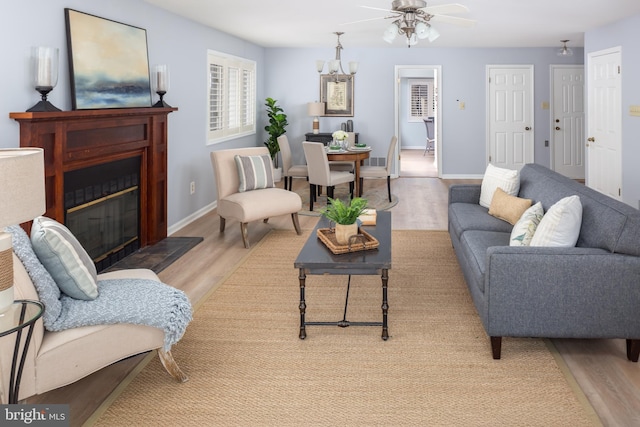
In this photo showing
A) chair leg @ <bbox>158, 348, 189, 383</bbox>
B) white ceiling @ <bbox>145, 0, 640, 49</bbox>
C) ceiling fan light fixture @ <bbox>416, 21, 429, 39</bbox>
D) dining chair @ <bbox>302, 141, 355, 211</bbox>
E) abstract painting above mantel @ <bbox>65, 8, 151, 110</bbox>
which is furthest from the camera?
dining chair @ <bbox>302, 141, 355, 211</bbox>

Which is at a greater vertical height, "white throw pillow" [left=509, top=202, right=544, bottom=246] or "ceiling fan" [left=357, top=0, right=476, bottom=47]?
"ceiling fan" [left=357, top=0, right=476, bottom=47]

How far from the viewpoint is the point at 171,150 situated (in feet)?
19.2

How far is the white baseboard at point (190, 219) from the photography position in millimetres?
5887

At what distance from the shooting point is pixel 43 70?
11.3 feet

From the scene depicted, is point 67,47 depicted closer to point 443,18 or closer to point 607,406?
point 443,18

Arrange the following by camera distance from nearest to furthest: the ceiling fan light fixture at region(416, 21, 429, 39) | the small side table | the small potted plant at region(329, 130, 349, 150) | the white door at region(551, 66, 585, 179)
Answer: the small side table, the ceiling fan light fixture at region(416, 21, 429, 39), the small potted plant at region(329, 130, 349, 150), the white door at region(551, 66, 585, 179)

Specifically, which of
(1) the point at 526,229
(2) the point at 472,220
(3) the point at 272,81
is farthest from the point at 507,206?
(3) the point at 272,81

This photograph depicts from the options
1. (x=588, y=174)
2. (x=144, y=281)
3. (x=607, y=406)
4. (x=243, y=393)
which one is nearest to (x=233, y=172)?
(x=144, y=281)

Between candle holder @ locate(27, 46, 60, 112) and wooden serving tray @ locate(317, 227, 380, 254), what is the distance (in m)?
1.89

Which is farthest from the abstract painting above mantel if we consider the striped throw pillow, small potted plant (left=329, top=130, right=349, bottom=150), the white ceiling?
small potted plant (left=329, top=130, right=349, bottom=150)

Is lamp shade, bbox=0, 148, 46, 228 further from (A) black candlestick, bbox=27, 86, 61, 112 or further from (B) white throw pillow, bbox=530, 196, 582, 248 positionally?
(B) white throw pillow, bbox=530, 196, 582, 248

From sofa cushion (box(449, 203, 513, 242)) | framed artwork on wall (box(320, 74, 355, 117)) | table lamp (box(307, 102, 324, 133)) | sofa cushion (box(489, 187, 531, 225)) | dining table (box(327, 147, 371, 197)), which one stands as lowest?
sofa cushion (box(449, 203, 513, 242))

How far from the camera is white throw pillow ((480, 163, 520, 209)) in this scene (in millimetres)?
4547

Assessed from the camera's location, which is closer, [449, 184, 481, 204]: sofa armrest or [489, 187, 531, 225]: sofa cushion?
[489, 187, 531, 225]: sofa cushion
